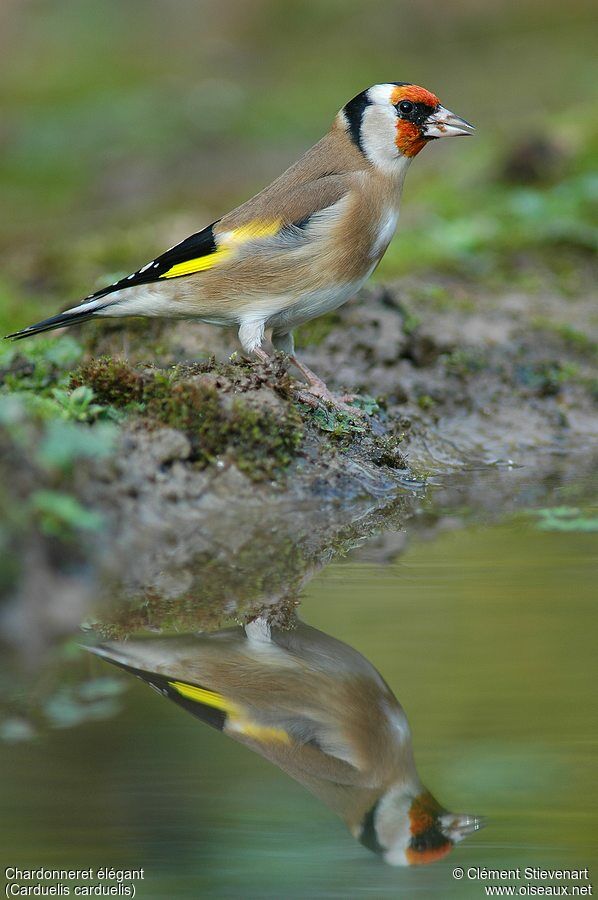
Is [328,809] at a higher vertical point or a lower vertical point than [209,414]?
lower

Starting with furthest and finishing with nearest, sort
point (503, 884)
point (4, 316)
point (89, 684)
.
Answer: point (4, 316) → point (89, 684) → point (503, 884)

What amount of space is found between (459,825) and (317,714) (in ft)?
1.81

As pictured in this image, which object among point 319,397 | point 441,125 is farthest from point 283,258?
point 441,125

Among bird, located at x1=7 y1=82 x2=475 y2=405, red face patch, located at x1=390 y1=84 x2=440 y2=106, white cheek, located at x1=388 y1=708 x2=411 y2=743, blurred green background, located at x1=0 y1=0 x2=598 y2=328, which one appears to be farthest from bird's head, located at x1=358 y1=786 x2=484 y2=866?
blurred green background, located at x1=0 y1=0 x2=598 y2=328

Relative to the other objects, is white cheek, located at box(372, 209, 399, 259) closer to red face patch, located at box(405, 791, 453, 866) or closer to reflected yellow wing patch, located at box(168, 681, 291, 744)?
reflected yellow wing patch, located at box(168, 681, 291, 744)

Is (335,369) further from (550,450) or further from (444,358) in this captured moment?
(550,450)

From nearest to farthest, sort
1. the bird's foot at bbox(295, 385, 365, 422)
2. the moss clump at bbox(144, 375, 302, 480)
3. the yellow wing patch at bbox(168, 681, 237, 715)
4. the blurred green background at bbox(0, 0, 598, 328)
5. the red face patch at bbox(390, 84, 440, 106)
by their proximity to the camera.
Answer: the yellow wing patch at bbox(168, 681, 237, 715) → the moss clump at bbox(144, 375, 302, 480) → the bird's foot at bbox(295, 385, 365, 422) → the red face patch at bbox(390, 84, 440, 106) → the blurred green background at bbox(0, 0, 598, 328)

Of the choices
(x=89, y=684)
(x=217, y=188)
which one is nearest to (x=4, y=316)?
(x=89, y=684)

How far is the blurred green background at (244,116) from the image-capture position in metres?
9.26

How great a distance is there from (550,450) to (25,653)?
135 inches

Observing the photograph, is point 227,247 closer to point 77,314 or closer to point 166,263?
point 166,263

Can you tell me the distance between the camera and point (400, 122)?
5715mm

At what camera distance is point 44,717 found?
2988mm

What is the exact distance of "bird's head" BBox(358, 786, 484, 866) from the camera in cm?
259
